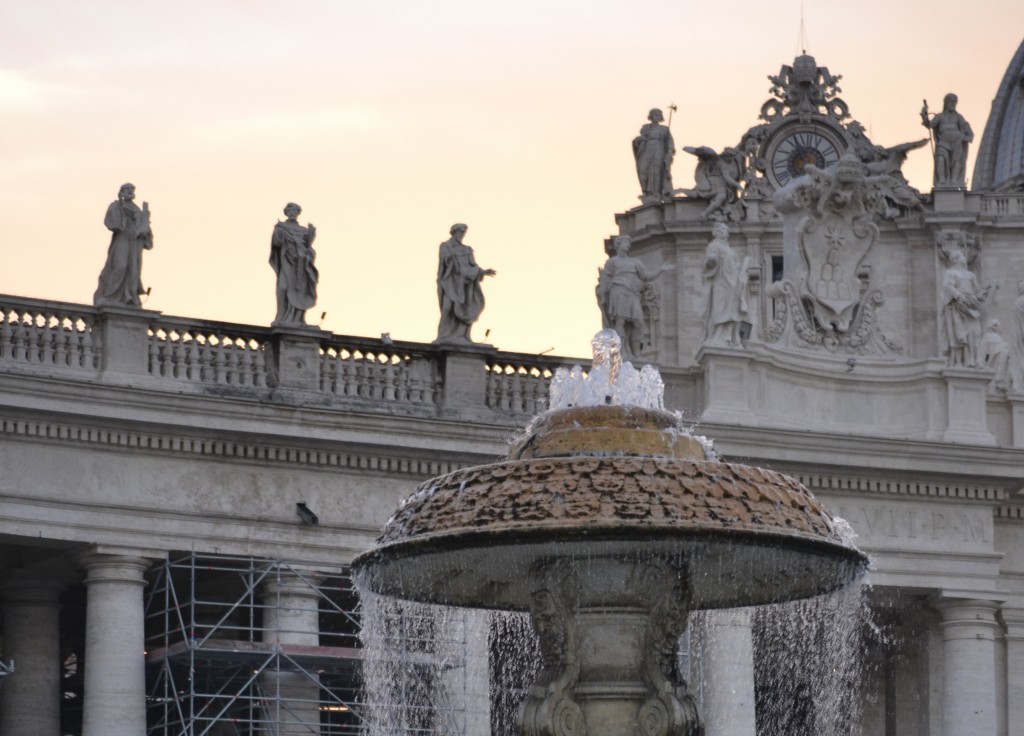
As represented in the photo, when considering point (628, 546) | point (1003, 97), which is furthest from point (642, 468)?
point (1003, 97)

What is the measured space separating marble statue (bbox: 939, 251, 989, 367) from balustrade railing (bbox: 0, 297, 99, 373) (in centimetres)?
1380

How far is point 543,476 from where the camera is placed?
2314 centimetres

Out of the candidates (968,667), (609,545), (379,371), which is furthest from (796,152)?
(609,545)

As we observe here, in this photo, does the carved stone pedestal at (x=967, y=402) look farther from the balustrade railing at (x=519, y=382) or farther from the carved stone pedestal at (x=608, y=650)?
the carved stone pedestal at (x=608, y=650)

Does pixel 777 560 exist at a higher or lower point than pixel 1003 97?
lower

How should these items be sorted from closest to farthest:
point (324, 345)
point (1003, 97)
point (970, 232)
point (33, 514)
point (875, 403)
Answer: point (33, 514), point (324, 345), point (875, 403), point (970, 232), point (1003, 97)

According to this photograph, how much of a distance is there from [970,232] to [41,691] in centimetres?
3825

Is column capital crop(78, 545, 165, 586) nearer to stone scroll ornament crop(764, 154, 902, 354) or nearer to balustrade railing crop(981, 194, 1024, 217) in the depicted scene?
stone scroll ornament crop(764, 154, 902, 354)

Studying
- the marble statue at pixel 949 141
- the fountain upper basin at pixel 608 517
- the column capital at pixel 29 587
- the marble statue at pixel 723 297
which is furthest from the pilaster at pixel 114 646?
the marble statue at pixel 949 141

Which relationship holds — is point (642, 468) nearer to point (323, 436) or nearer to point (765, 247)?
point (323, 436)

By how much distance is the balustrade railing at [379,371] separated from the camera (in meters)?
42.5

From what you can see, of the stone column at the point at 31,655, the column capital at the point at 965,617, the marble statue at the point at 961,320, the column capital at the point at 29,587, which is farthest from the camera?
the marble statue at the point at 961,320

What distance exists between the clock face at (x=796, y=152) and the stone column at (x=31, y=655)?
3782cm

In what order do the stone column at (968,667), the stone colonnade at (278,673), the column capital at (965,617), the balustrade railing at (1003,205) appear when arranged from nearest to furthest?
the stone colonnade at (278,673) → the stone column at (968,667) → the column capital at (965,617) → the balustrade railing at (1003,205)
